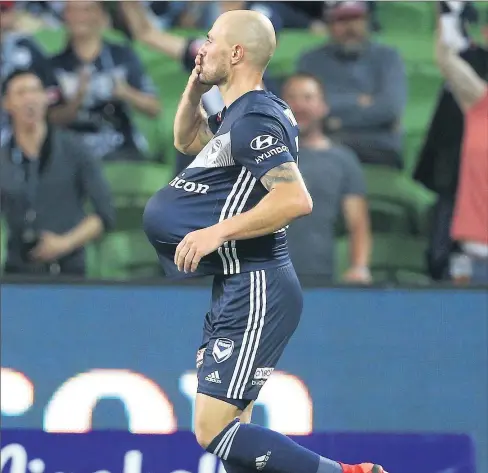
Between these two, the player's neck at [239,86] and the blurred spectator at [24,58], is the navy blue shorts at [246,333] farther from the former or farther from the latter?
the blurred spectator at [24,58]

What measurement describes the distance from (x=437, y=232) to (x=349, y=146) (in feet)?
2.52

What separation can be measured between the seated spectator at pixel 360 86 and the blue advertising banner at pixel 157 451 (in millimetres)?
2593

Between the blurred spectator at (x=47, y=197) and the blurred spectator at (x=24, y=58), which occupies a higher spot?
the blurred spectator at (x=24, y=58)

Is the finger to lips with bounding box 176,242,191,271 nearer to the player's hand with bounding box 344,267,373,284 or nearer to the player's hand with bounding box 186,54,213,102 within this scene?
the player's hand with bounding box 186,54,213,102

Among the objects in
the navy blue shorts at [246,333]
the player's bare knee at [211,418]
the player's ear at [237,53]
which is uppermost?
the player's ear at [237,53]

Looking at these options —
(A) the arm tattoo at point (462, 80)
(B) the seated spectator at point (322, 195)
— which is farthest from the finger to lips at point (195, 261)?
(A) the arm tattoo at point (462, 80)

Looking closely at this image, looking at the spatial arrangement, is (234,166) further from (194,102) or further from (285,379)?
(285,379)

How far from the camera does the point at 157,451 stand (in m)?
4.77

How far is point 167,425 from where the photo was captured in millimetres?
5980

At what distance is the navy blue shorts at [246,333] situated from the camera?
4.14 m

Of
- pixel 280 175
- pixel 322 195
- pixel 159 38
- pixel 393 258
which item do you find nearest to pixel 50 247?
pixel 322 195

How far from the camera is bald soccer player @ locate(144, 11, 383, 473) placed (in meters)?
4.10

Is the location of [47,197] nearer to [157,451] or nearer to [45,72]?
[45,72]

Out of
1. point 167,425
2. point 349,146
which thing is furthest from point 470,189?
point 167,425
